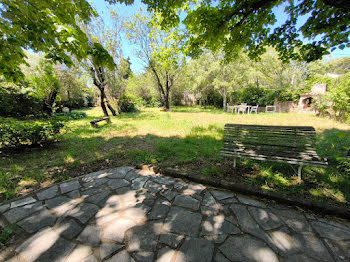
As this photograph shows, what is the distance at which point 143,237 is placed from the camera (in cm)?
163

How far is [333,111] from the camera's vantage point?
8.70m

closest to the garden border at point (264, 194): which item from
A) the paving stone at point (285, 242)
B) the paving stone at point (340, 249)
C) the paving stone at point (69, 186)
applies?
the paving stone at point (340, 249)

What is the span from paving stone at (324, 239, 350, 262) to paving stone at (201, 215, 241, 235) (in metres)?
0.91

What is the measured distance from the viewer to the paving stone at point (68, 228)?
1.67 meters

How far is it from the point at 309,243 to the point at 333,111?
11.4 meters

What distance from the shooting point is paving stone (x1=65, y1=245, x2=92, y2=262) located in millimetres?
1410

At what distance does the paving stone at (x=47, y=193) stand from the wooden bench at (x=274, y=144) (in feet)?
10.9

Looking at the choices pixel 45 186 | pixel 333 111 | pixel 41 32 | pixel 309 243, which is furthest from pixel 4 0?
pixel 333 111

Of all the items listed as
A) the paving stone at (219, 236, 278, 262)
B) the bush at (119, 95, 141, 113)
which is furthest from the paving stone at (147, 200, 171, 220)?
the bush at (119, 95, 141, 113)

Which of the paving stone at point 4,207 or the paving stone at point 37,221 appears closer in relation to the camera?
the paving stone at point 37,221

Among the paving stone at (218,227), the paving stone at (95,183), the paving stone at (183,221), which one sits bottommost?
the paving stone at (218,227)

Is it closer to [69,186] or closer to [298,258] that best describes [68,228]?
[69,186]

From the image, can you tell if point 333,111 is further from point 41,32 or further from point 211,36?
point 41,32

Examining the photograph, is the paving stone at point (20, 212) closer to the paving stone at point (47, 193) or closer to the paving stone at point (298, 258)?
the paving stone at point (47, 193)
